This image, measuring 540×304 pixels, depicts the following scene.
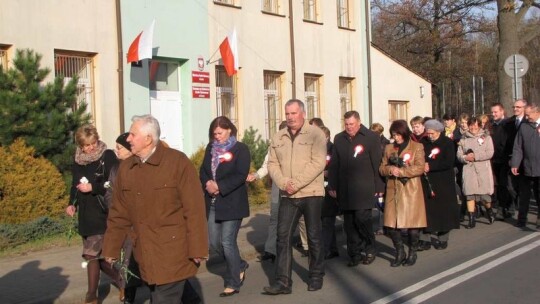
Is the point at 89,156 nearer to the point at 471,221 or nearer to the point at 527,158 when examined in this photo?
the point at 471,221

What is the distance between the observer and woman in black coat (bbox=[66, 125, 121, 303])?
696 centimetres

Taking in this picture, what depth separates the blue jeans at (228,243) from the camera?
744 cm

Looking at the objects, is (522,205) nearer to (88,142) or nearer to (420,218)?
(420,218)

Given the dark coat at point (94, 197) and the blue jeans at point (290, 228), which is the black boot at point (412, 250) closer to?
the blue jeans at point (290, 228)

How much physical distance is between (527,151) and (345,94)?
38.7 feet

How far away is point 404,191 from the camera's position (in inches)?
345

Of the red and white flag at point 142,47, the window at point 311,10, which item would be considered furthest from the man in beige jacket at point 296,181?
the window at point 311,10

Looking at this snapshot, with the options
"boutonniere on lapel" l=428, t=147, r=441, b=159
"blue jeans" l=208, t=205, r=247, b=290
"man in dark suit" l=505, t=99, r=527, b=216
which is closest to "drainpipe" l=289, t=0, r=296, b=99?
"man in dark suit" l=505, t=99, r=527, b=216

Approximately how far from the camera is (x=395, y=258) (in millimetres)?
9031

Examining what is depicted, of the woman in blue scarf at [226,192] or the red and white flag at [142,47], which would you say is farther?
the red and white flag at [142,47]

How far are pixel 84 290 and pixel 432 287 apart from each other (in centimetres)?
377

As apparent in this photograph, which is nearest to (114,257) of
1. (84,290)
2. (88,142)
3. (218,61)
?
(88,142)

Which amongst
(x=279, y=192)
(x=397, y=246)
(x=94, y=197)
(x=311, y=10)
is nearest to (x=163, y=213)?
(x=94, y=197)

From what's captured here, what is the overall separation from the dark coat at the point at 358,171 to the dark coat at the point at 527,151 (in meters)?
3.75
